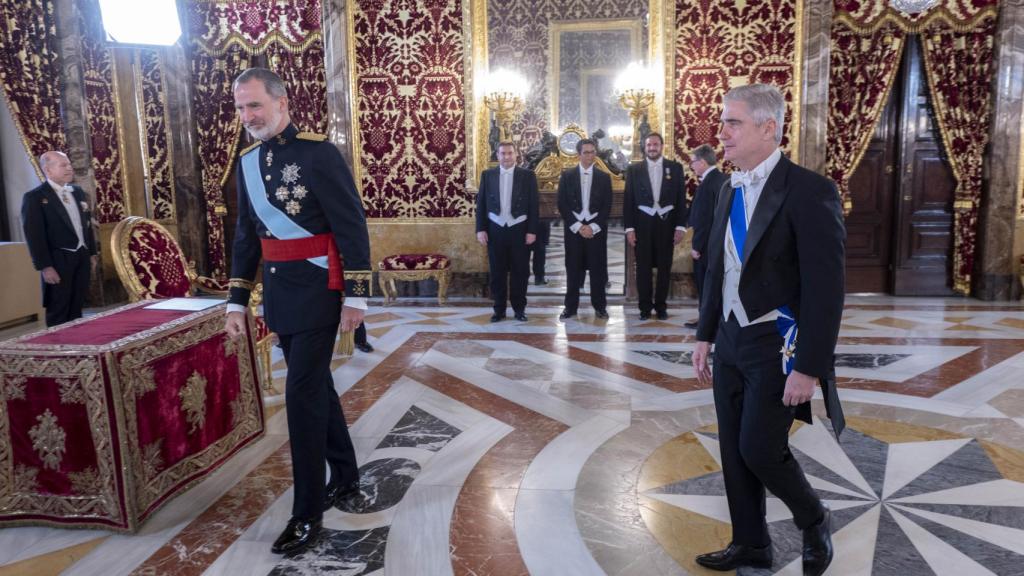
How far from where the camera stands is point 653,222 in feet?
21.7

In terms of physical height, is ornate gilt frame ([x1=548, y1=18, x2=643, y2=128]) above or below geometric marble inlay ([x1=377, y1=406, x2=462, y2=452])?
above

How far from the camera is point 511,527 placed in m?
2.59

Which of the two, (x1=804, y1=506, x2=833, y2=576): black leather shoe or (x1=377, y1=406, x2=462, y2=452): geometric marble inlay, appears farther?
(x1=377, y1=406, x2=462, y2=452): geometric marble inlay

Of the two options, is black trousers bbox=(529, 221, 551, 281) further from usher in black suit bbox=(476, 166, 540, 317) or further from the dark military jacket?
the dark military jacket

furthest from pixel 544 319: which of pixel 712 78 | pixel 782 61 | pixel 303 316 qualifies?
pixel 303 316

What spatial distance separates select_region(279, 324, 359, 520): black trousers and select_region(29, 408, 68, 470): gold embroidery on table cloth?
872mm

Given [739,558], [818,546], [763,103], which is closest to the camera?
[763,103]

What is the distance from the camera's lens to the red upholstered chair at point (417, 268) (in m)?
7.40

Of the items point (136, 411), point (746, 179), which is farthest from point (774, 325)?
point (136, 411)

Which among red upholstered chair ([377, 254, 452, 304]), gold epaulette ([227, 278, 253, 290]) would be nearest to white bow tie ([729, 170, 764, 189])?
gold epaulette ([227, 278, 253, 290])

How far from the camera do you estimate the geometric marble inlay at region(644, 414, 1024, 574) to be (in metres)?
2.31

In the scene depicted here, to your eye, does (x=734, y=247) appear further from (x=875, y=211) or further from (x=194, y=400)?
(x=875, y=211)

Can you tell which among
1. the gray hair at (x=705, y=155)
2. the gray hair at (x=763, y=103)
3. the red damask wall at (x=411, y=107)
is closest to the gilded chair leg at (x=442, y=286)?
the red damask wall at (x=411, y=107)

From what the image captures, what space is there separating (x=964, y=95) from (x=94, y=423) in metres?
7.97
